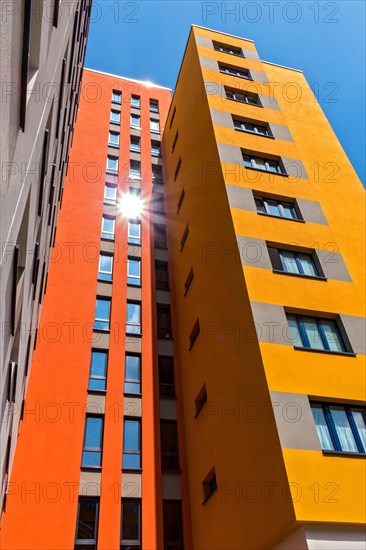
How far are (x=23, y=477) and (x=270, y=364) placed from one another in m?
9.21

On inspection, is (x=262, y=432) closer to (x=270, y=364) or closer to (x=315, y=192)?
(x=270, y=364)

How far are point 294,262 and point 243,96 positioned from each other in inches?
481

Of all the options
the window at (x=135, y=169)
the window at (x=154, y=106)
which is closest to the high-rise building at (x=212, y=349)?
the window at (x=135, y=169)

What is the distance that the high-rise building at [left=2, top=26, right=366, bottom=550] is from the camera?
39.3ft

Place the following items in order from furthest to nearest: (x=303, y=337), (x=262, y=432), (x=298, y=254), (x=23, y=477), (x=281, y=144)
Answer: (x=281, y=144) < (x=298, y=254) < (x=23, y=477) < (x=303, y=337) < (x=262, y=432)

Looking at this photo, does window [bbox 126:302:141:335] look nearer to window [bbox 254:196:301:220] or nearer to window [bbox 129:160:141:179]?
window [bbox 254:196:301:220]

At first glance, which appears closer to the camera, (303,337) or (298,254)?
(303,337)

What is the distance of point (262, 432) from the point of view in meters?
12.1

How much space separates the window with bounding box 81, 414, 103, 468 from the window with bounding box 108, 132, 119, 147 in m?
19.4

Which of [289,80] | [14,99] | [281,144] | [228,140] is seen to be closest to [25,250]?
[14,99]

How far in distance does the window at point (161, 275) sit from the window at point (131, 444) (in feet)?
25.6

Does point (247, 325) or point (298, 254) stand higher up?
point (298, 254)

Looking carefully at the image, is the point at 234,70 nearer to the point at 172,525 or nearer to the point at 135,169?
the point at 135,169

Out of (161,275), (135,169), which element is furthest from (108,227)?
(135,169)
